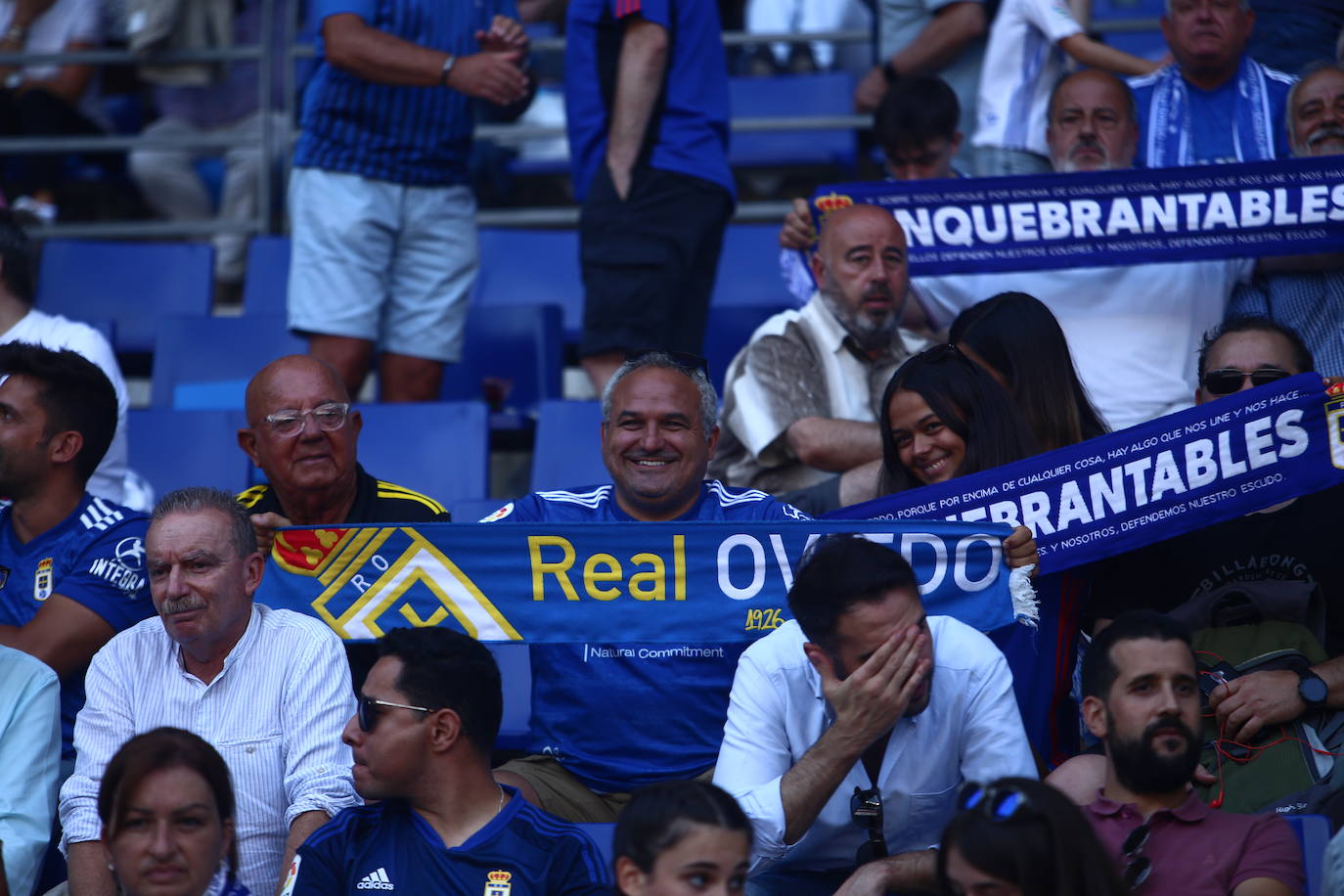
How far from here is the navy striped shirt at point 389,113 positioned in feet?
21.2

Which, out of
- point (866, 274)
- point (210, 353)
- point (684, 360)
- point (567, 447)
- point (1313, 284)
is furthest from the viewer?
point (210, 353)

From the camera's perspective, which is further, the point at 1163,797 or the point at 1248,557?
the point at 1248,557

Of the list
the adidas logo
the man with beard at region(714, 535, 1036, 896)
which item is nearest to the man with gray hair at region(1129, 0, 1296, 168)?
the man with beard at region(714, 535, 1036, 896)

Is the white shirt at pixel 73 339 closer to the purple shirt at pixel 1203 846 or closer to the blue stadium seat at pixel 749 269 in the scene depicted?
the blue stadium seat at pixel 749 269

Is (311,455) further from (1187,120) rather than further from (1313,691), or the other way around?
(1187,120)

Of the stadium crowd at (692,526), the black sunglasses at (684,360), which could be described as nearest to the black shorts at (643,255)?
the stadium crowd at (692,526)

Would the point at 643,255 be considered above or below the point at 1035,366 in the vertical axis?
above

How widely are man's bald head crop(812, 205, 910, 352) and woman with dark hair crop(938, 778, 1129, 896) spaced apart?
271 cm

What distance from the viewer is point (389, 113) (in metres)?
6.47

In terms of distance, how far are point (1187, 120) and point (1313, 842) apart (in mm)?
3593

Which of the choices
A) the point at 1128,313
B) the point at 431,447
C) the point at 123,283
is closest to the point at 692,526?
the point at 431,447

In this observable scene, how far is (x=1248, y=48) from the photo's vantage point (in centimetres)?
Answer: 710

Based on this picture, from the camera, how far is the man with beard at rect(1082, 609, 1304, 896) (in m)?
3.49

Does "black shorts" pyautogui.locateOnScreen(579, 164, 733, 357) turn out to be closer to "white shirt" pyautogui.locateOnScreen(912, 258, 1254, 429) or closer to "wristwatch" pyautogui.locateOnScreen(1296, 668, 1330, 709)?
"white shirt" pyautogui.locateOnScreen(912, 258, 1254, 429)
